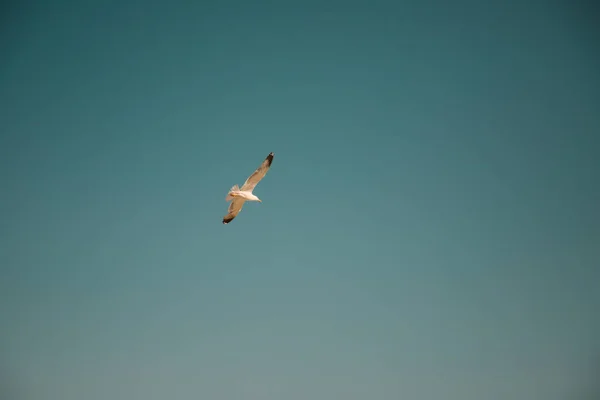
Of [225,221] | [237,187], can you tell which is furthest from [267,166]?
[225,221]

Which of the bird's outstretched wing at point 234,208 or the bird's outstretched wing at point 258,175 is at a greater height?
the bird's outstretched wing at point 258,175

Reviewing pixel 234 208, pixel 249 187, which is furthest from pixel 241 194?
pixel 234 208

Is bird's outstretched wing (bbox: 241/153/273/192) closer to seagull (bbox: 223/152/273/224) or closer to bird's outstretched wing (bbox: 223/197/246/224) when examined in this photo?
seagull (bbox: 223/152/273/224)

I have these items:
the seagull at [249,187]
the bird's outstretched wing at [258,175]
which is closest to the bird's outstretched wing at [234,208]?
the seagull at [249,187]

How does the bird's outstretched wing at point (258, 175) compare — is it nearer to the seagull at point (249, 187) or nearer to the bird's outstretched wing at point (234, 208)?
the seagull at point (249, 187)

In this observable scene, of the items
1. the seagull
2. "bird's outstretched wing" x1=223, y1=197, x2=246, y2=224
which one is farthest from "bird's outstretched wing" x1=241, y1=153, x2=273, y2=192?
"bird's outstretched wing" x1=223, y1=197, x2=246, y2=224

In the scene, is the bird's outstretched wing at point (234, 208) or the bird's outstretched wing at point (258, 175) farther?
the bird's outstretched wing at point (234, 208)
